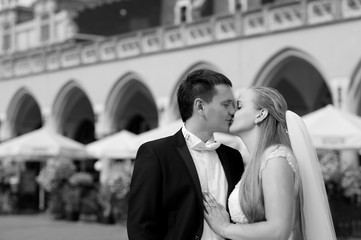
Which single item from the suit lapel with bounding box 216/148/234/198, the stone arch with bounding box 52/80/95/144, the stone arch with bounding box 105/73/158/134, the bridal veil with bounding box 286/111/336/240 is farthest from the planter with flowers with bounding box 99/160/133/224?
the bridal veil with bounding box 286/111/336/240

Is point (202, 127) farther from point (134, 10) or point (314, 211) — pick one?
point (134, 10)

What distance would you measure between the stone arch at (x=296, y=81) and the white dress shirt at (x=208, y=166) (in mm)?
16819

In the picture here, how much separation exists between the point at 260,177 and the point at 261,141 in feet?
0.66

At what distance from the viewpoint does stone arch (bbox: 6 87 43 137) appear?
32438 millimetres

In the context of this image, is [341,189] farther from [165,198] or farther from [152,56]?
[152,56]

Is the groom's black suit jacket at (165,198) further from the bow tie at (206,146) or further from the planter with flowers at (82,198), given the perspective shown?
the planter with flowers at (82,198)

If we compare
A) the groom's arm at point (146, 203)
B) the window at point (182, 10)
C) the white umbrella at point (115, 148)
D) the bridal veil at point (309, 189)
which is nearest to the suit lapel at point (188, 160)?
the groom's arm at point (146, 203)

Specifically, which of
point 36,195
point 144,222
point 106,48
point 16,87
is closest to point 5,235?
point 36,195

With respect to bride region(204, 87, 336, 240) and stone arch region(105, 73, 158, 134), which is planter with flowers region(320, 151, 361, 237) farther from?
stone arch region(105, 73, 158, 134)

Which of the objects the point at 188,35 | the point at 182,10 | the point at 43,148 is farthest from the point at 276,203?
the point at 182,10

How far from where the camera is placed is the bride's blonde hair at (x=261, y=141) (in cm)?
340

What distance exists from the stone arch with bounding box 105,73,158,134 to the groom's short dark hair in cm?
2173

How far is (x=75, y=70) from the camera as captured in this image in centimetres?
2827

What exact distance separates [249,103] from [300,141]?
320mm
